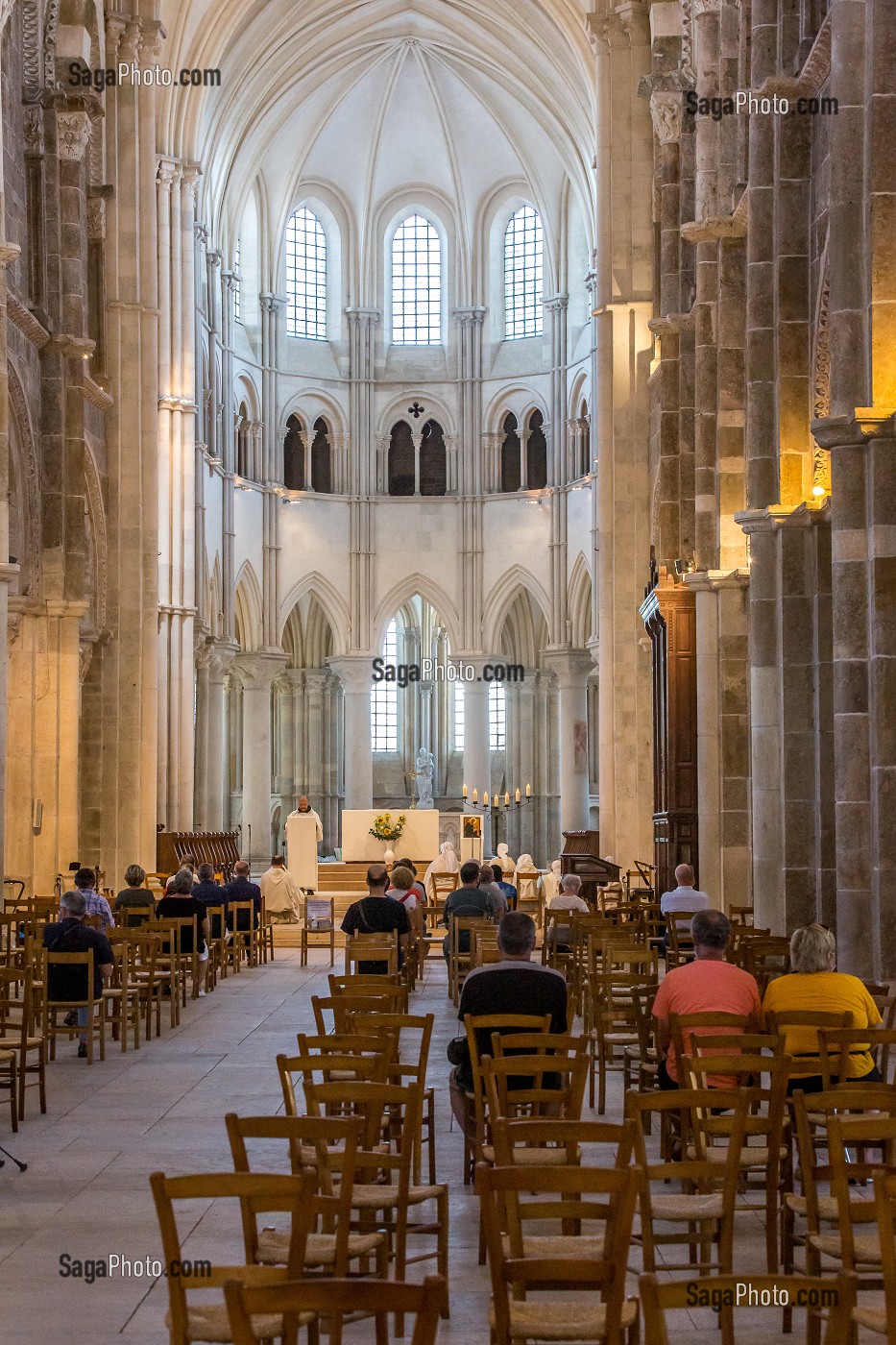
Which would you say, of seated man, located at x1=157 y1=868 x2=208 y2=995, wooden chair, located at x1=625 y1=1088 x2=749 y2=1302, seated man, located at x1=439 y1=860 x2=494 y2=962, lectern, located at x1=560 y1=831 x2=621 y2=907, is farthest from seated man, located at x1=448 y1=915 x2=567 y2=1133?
Result: lectern, located at x1=560 y1=831 x2=621 y2=907

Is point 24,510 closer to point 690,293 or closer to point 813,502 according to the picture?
point 690,293

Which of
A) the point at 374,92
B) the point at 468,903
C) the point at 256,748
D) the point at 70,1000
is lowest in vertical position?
the point at 70,1000

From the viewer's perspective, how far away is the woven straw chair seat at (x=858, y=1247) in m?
5.82

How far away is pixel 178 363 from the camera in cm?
3869

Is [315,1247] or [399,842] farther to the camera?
[399,842]

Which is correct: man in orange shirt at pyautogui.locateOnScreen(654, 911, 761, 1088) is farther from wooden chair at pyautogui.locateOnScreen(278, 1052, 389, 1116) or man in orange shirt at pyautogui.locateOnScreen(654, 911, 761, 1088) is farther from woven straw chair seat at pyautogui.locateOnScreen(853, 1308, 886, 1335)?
woven straw chair seat at pyautogui.locateOnScreen(853, 1308, 886, 1335)

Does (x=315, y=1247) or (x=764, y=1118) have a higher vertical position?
(x=764, y=1118)

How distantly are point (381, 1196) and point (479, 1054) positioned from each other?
7.07 feet

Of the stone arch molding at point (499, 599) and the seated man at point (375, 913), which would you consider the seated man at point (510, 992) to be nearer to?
the seated man at point (375, 913)

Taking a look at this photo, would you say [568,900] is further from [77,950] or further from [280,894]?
[280,894]

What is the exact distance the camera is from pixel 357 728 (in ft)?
158

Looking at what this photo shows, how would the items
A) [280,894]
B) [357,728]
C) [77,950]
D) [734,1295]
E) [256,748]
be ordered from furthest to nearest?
1. [357,728]
2. [256,748]
3. [280,894]
4. [77,950]
5. [734,1295]

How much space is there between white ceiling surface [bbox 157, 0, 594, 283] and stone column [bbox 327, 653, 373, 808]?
38.4ft

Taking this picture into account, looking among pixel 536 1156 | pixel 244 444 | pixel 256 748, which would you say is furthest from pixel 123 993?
pixel 244 444
